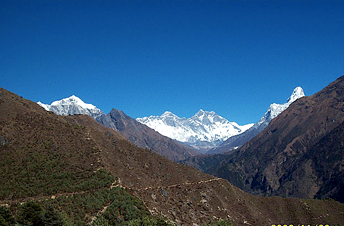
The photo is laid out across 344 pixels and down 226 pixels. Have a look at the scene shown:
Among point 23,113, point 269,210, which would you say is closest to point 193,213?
point 269,210

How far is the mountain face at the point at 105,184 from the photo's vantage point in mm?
88625

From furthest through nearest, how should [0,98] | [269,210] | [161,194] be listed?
[269,210], [0,98], [161,194]

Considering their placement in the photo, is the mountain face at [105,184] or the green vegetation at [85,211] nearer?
the green vegetation at [85,211]

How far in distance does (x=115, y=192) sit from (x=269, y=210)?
264 feet

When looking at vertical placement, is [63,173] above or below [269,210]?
above

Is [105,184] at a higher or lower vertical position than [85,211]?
higher

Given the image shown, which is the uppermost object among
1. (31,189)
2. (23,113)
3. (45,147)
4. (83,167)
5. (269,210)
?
(23,113)

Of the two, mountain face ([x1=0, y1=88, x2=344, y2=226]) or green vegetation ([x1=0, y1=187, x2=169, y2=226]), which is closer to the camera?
green vegetation ([x1=0, y1=187, x2=169, y2=226])

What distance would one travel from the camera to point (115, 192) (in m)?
97.0

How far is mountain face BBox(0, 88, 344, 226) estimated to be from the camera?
88.6m

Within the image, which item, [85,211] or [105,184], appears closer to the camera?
[85,211]

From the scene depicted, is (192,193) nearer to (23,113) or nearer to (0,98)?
(23,113)

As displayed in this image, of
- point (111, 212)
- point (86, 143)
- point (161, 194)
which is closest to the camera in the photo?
point (111, 212)

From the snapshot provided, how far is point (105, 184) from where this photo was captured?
325 feet
